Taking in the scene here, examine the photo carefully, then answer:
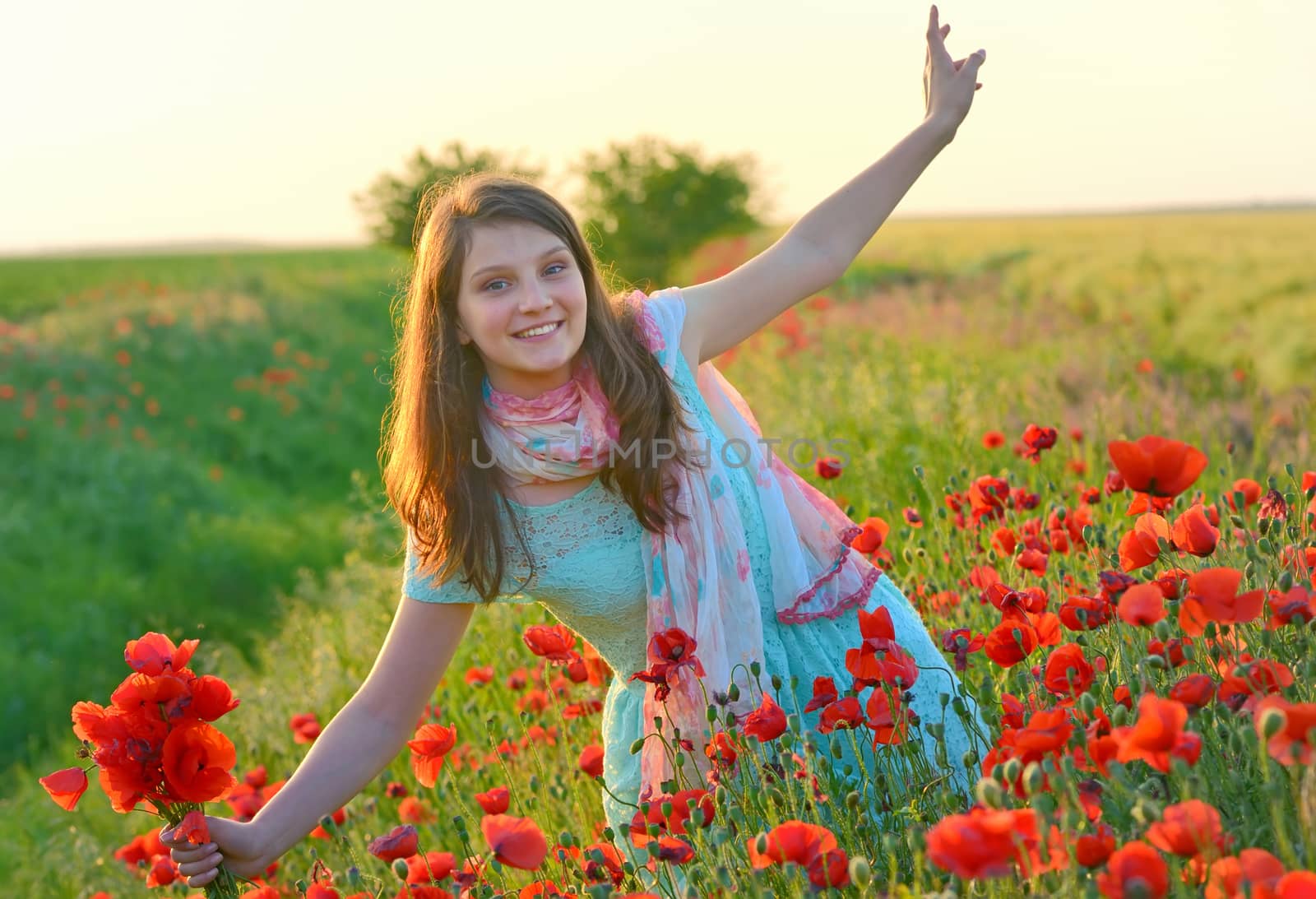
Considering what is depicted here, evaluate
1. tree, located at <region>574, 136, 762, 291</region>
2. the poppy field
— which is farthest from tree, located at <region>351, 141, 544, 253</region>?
the poppy field

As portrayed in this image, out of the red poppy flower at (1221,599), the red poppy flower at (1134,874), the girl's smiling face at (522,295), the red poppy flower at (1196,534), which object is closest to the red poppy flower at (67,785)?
the girl's smiling face at (522,295)

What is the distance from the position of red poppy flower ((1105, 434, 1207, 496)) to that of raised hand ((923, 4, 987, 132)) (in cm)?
99

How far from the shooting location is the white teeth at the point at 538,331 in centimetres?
214

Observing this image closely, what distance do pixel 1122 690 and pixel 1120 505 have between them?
155 centimetres

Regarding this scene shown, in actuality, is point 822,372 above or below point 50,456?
above

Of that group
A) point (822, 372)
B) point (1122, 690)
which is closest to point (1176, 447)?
point (1122, 690)

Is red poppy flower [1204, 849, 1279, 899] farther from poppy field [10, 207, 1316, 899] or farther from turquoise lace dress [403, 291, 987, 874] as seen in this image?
turquoise lace dress [403, 291, 987, 874]

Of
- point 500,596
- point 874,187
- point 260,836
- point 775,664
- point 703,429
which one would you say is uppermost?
point 874,187

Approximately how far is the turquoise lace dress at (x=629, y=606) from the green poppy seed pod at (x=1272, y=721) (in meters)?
1.00

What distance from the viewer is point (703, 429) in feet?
7.50

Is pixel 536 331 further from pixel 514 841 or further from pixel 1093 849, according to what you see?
pixel 1093 849

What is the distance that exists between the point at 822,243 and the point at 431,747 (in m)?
1.23

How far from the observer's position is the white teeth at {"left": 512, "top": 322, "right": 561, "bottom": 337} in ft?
7.01

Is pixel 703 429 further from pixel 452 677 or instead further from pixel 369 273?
pixel 369 273
